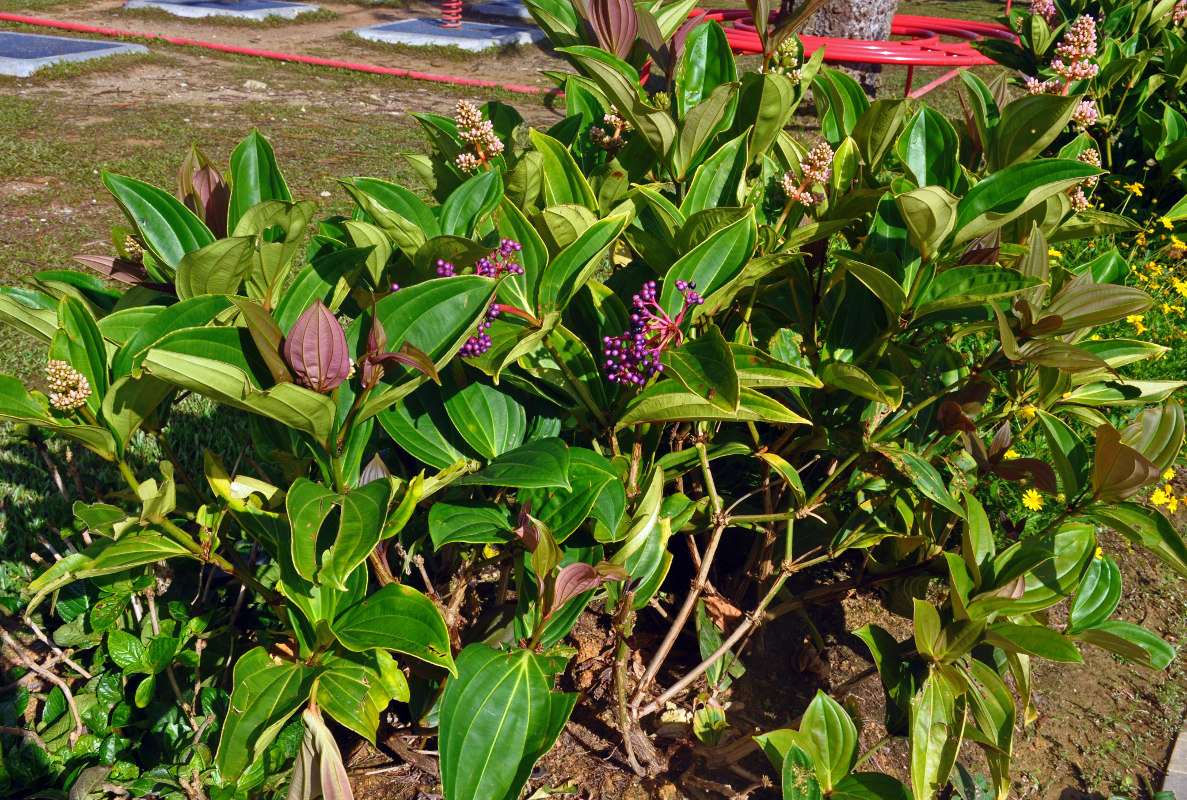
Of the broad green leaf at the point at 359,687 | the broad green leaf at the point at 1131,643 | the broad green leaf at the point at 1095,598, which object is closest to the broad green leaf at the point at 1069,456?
the broad green leaf at the point at 1095,598

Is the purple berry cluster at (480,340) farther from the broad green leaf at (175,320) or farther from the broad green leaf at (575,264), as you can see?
the broad green leaf at (175,320)

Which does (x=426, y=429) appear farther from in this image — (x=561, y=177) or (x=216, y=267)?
(x=561, y=177)

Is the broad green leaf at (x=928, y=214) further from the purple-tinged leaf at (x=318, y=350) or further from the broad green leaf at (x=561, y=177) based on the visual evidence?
the purple-tinged leaf at (x=318, y=350)

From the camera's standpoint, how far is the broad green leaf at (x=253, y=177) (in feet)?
5.23

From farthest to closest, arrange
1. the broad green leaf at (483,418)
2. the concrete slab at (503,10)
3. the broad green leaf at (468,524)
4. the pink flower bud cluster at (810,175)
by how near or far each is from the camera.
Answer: the concrete slab at (503,10)
the pink flower bud cluster at (810,175)
the broad green leaf at (483,418)
the broad green leaf at (468,524)

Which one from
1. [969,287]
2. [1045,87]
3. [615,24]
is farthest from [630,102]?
[1045,87]

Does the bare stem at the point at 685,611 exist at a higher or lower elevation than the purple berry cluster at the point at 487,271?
lower

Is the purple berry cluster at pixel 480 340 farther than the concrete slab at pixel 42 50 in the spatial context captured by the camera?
No

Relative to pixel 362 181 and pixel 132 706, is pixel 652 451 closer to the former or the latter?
pixel 362 181

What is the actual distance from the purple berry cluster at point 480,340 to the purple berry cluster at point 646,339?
0.18 m

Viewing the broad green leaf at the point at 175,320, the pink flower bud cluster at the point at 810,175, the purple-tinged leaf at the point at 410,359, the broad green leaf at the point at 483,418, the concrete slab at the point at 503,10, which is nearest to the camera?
the purple-tinged leaf at the point at 410,359

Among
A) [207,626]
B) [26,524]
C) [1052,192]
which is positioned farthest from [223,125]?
[1052,192]

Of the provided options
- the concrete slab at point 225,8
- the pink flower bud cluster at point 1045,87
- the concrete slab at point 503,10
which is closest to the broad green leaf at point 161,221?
the pink flower bud cluster at point 1045,87

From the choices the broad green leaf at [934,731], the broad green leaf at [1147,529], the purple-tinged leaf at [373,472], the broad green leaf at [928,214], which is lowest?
the broad green leaf at [934,731]
